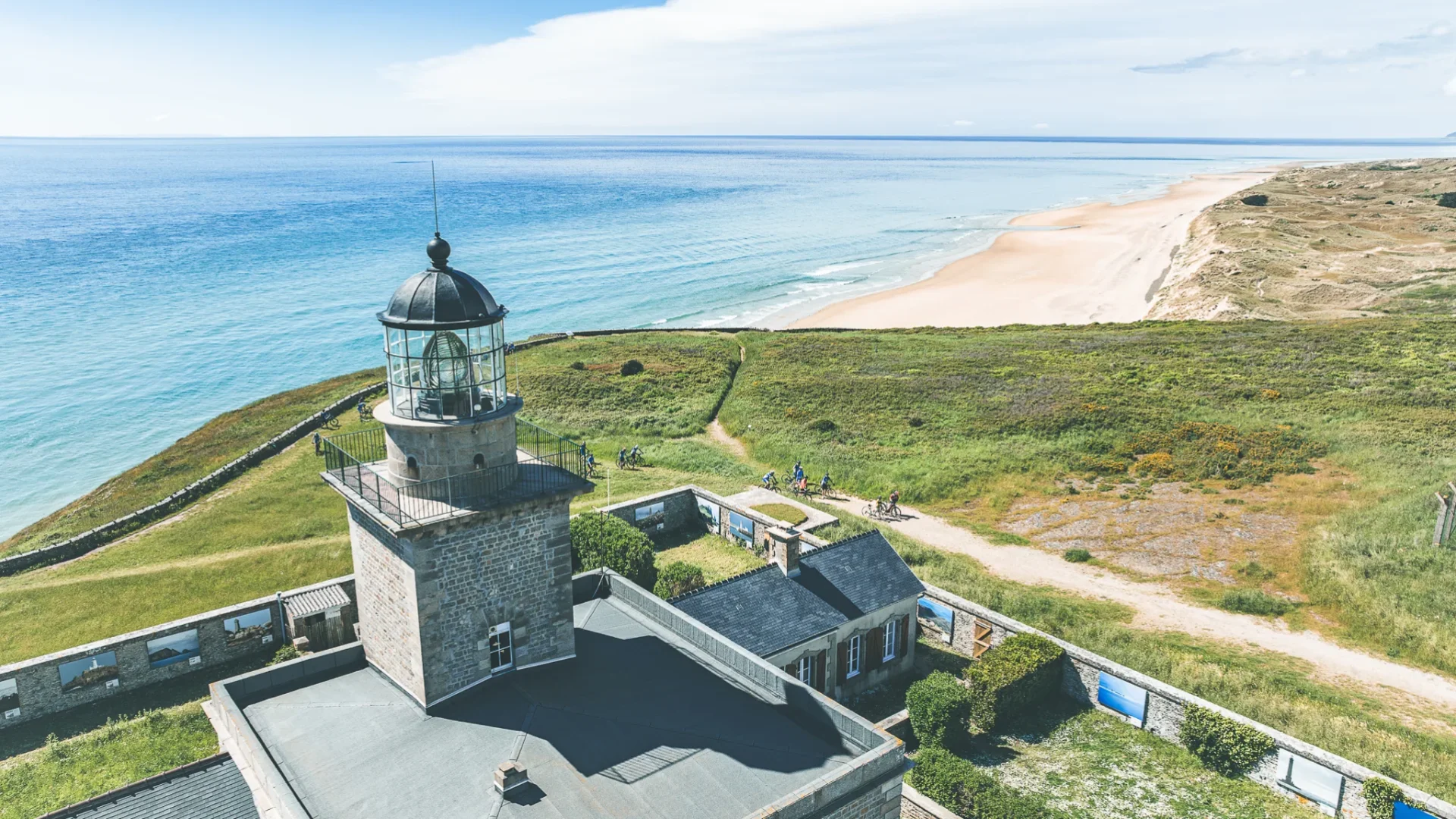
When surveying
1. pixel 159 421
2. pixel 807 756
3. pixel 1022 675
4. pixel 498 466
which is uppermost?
pixel 498 466

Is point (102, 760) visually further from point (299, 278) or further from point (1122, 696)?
point (299, 278)

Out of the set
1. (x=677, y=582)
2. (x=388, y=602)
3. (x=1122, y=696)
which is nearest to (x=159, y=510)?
(x=677, y=582)

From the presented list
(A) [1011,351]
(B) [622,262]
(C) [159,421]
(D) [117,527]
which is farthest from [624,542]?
(B) [622,262]

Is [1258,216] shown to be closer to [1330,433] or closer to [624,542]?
[1330,433]

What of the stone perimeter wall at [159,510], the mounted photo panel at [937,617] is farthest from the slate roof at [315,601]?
the mounted photo panel at [937,617]

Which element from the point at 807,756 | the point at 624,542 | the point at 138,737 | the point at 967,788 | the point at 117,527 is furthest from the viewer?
the point at 117,527

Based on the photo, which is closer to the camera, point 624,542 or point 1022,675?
point 1022,675

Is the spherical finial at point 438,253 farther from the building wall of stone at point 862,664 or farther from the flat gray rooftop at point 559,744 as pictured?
the building wall of stone at point 862,664
